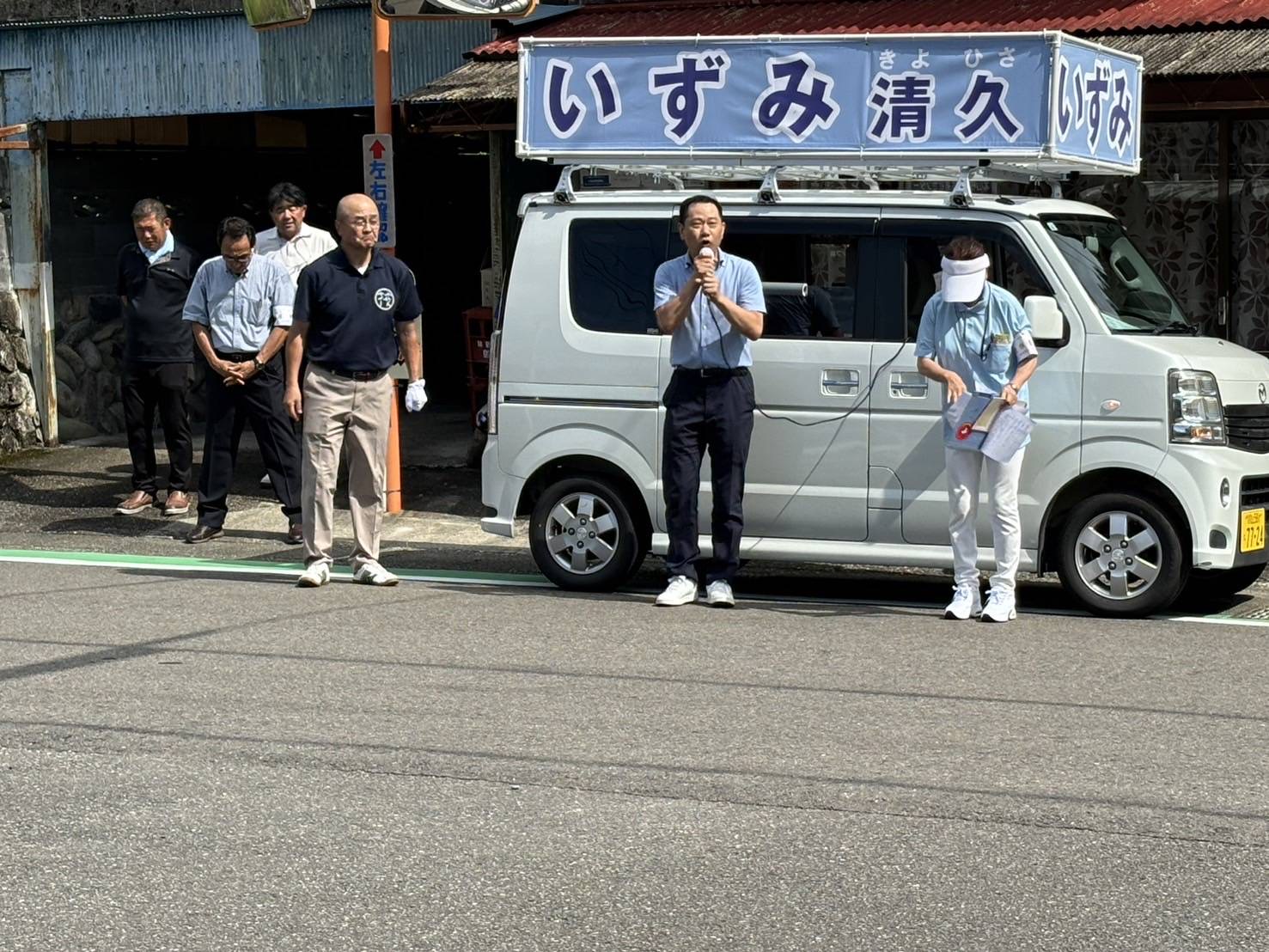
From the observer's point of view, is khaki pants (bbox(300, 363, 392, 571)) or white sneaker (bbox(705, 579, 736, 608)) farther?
khaki pants (bbox(300, 363, 392, 571))

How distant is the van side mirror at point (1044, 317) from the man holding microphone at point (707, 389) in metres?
1.23

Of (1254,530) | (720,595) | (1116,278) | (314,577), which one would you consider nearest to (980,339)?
(1116,278)

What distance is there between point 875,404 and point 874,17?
15.6 feet

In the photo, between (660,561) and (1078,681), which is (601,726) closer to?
(1078,681)

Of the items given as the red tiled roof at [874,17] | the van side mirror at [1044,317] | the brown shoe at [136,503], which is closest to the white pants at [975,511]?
the van side mirror at [1044,317]

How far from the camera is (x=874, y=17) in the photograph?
13.2 m

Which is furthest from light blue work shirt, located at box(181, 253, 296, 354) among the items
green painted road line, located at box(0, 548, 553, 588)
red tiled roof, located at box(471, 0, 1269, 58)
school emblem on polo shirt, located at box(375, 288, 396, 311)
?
red tiled roof, located at box(471, 0, 1269, 58)

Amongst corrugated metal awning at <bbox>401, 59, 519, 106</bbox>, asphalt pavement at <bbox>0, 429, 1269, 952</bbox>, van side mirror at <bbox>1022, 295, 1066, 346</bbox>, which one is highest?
corrugated metal awning at <bbox>401, 59, 519, 106</bbox>

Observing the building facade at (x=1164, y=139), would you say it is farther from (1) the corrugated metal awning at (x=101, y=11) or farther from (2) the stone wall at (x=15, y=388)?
(2) the stone wall at (x=15, y=388)

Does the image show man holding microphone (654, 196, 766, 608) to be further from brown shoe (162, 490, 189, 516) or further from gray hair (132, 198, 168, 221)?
gray hair (132, 198, 168, 221)

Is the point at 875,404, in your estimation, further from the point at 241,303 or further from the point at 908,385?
the point at 241,303

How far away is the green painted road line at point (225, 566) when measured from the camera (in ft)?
34.2

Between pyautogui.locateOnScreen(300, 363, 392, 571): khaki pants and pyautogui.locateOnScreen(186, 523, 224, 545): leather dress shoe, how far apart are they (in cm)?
194

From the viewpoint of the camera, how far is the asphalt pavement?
4809 millimetres
